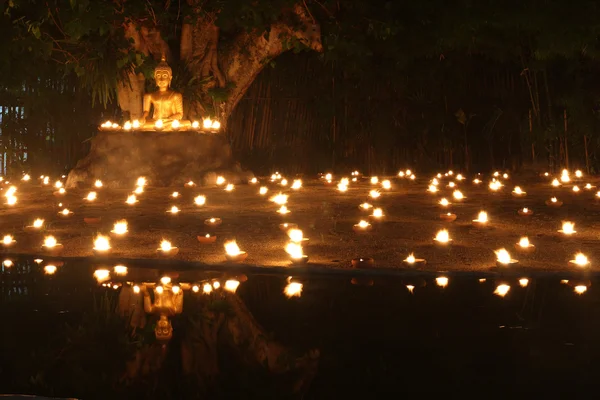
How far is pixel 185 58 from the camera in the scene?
469 inches

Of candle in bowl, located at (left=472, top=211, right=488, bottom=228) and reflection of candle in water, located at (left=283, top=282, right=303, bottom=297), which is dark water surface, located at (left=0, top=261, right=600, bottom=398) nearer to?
reflection of candle in water, located at (left=283, top=282, right=303, bottom=297)

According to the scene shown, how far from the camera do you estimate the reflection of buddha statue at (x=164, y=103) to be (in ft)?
36.7

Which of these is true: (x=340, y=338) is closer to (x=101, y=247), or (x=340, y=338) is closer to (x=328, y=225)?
(x=101, y=247)

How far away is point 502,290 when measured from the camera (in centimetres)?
428

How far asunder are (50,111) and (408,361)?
1239 cm

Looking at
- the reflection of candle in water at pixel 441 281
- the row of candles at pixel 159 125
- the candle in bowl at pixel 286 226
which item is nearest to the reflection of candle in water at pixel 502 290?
the reflection of candle in water at pixel 441 281

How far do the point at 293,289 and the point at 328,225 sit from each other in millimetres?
2538

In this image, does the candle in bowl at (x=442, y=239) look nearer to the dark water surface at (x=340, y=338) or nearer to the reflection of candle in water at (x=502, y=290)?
the dark water surface at (x=340, y=338)

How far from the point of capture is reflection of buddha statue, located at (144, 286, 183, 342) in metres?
3.36

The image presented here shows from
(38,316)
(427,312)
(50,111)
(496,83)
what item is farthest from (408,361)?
(50,111)

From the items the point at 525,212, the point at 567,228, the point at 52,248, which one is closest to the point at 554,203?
the point at 525,212

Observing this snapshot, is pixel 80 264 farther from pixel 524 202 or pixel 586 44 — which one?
pixel 586 44

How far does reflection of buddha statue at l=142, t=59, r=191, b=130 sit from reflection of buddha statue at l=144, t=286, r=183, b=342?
7361mm

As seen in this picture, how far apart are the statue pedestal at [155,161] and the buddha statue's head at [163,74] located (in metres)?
0.76
